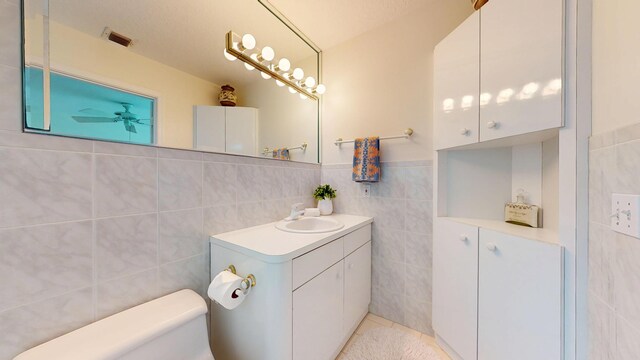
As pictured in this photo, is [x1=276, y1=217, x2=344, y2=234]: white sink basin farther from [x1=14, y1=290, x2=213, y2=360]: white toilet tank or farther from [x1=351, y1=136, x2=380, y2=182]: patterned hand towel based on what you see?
[x1=14, y1=290, x2=213, y2=360]: white toilet tank

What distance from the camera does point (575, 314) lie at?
2.42 ft

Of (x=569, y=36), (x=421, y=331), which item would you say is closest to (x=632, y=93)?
(x=569, y=36)

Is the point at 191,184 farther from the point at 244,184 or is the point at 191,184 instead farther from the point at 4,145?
the point at 4,145

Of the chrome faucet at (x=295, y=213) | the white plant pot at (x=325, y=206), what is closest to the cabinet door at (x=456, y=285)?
the white plant pot at (x=325, y=206)

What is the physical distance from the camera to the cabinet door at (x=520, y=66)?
31.1 inches

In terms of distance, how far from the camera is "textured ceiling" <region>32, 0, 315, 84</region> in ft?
2.66

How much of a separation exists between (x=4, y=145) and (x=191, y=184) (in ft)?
1.77

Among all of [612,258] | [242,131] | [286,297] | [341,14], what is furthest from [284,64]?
[612,258]

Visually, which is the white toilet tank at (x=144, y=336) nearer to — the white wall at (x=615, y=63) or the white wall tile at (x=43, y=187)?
the white wall tile at (x=43, y=187)

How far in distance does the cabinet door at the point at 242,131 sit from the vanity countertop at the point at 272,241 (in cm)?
50

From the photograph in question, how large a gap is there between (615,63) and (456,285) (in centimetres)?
112

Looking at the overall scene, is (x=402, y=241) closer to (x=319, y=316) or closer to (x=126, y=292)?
(x=319, y=316)

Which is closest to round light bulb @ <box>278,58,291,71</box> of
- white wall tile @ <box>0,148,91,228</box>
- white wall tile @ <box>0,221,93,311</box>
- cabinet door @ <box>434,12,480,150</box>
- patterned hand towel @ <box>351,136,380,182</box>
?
patterned hand towel @ <box>351,136,380,182</box>

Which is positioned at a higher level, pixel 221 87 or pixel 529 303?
pixel 221 87
